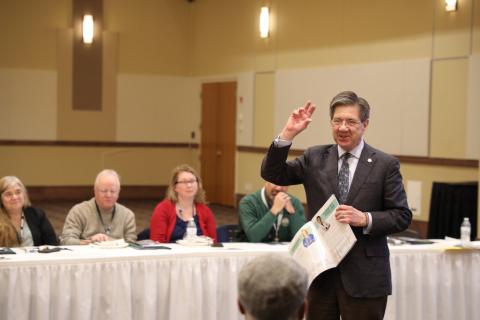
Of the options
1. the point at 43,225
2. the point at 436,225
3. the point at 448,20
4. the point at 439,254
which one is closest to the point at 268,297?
the point at 439,254

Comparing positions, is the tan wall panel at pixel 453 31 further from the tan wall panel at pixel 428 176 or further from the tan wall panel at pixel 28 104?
the tan wall panel at pixel 28 104

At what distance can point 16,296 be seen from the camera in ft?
13.0

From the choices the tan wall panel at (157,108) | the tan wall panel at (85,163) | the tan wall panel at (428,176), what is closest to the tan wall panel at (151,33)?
the tan wall panel at (157,108)

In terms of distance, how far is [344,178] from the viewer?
303 centimetres

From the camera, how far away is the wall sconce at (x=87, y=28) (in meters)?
11.9

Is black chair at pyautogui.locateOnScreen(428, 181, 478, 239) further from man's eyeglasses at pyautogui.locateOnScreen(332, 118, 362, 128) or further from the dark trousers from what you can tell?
man's eyeglasses at pyautogui.locateOnScreen(332, 118, 362, 128)

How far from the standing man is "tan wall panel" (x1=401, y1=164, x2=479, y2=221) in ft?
14.3

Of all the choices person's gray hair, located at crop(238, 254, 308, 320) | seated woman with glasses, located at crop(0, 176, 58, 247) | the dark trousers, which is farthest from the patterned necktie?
seated woman with glasses, located at crop(0, 176, 58, 247)

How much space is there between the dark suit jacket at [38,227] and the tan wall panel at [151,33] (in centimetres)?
798

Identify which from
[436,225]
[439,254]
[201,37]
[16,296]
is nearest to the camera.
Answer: [16,296]

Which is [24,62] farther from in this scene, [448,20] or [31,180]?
[448,20]

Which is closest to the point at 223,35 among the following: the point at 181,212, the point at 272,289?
the point at 181,212

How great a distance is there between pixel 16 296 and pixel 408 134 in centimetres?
591

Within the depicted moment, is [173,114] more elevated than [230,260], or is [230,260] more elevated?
[173,114]
